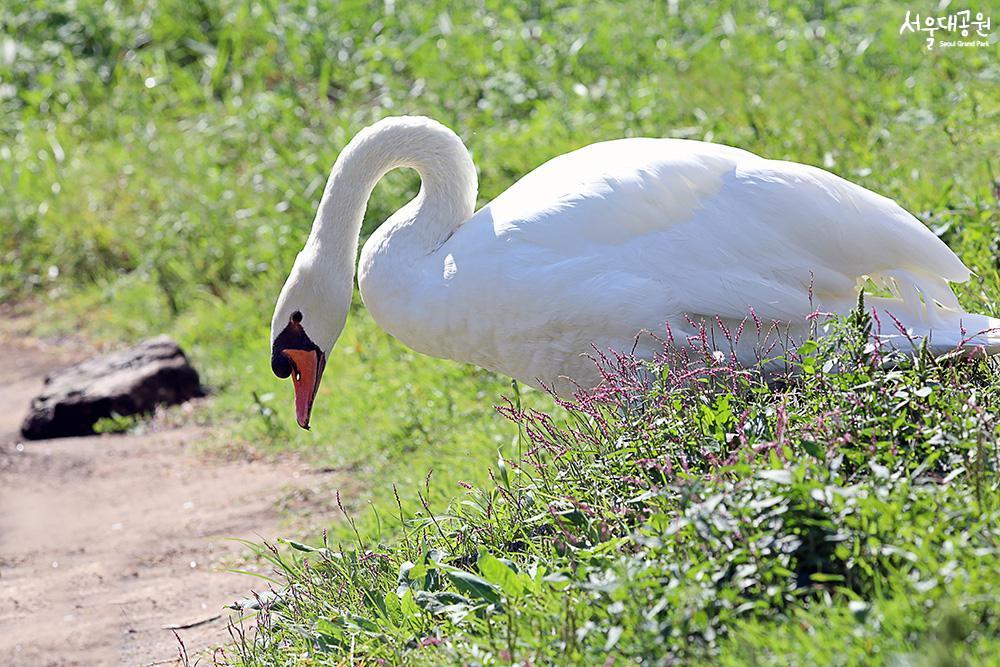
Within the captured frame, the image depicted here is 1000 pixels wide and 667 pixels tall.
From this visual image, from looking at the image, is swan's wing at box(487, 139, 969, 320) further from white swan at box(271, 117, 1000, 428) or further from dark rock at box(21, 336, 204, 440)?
dark rock at box(21, 336, 204, 440)

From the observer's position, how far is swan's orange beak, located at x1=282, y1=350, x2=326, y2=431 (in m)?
4.98

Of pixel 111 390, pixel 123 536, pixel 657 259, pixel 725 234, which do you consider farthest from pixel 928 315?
pixel 111 390

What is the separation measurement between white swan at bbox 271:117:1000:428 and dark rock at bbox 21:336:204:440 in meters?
3.15

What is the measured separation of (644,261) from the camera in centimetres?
416

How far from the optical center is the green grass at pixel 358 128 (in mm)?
6250

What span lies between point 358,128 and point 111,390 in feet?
8.86

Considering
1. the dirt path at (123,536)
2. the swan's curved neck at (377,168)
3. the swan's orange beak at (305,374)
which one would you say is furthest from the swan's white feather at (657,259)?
the dirt path at (123,536)

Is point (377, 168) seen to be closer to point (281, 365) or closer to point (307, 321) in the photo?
point (307, 321)

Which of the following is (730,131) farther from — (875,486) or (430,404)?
(875,486)

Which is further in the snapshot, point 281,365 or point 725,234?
point 281,365

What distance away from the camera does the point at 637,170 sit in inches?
171

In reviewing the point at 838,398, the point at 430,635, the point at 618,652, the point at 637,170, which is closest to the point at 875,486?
the point at 838,398

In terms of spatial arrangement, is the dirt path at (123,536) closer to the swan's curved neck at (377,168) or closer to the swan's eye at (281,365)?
the swan's eye at (281,365)

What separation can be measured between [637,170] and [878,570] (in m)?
1.87
